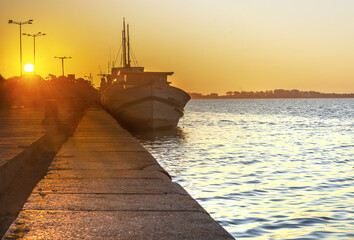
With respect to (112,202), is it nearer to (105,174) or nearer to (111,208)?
(111,208)

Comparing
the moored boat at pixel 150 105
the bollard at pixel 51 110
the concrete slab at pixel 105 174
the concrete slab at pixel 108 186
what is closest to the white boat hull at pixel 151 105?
the moored boat at pixel 150 105

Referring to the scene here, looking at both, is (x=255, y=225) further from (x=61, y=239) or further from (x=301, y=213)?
(x=61, y=239)

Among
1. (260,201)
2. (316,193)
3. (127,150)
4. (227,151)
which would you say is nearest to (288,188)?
(316,193)

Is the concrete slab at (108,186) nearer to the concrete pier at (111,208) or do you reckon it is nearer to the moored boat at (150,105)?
the concrete pier at (111,208)

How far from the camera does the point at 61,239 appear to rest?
362cm

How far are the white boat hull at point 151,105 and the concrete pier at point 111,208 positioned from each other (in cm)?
2409

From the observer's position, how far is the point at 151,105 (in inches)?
1241

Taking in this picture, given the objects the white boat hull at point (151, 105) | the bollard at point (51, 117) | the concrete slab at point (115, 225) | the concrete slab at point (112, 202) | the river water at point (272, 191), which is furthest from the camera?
the white boat hull at point (151, 105)

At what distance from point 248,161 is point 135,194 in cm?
1076

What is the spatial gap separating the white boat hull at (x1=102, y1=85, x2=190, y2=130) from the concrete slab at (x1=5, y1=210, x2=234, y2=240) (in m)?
27.1

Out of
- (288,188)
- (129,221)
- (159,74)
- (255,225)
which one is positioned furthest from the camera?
(159,74)

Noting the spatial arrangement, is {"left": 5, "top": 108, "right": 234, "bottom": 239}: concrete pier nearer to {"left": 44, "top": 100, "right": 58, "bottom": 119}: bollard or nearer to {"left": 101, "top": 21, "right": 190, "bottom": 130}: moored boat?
{"left": 44, "top": 100, "right": 58, "bottom": 119}: bollard

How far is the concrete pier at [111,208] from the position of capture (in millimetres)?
3812

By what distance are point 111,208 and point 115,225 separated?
61 centimetres
